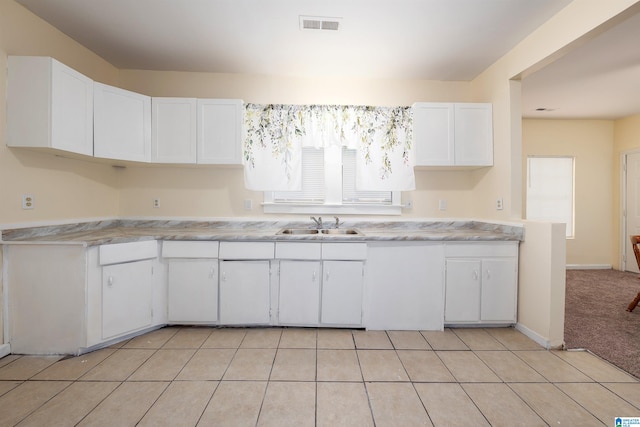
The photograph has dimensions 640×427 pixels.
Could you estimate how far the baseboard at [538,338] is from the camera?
2.37 meters

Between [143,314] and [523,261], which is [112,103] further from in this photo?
[523,261]

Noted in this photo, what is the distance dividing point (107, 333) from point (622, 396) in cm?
354

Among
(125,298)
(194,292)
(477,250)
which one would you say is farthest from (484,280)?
(125,298)

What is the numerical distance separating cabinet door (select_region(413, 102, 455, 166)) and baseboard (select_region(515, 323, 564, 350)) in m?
1.66

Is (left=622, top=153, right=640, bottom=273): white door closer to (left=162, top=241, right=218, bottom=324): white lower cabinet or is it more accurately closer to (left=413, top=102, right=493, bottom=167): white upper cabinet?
(left=413, top=102, right=493, bottom=167): white upper cabinet

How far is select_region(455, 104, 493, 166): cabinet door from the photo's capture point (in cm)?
308

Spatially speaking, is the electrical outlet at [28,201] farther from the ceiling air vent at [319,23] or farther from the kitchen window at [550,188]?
the kitchen window at [550,188]

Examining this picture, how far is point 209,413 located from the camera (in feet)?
5.37

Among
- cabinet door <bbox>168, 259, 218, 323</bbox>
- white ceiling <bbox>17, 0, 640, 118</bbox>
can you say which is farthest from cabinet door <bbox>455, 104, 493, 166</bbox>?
cabinet door <bbox>168, 259, 218, 323</bbox>

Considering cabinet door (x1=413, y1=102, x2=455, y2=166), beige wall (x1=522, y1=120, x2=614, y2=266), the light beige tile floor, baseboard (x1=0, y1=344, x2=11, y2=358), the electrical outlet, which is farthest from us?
beige wall (x1=522, y1=120, x2=614, y2=266)

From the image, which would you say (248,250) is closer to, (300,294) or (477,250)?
(300,294)

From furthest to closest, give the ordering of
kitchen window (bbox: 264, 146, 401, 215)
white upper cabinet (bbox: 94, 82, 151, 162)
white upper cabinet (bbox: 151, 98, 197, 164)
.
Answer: kitchen window (bbox: 264, 146, 401, 215) → white upper cabinet (bbox: 151, 98, 197, 164) → white upper cabinet (bbox: 94, 82, 151, 162)

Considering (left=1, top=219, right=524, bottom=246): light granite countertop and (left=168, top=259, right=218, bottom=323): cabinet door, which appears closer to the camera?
(left=1, top=219, right=524, bottom=246): light granite countertop

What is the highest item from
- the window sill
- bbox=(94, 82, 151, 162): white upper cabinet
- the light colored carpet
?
bbox=(94, 82, 151, 162): white upper cabinet
